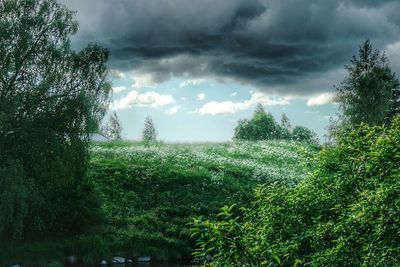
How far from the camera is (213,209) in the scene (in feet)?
135

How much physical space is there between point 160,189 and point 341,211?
32522 millimetres

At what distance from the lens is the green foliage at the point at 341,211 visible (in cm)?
994

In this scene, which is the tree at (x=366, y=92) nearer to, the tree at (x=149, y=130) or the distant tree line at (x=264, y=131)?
the distant tree line at (x=264, y=131)

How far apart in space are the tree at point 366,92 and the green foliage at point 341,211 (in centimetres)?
4630

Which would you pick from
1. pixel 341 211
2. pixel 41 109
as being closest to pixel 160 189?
pixel 41 109

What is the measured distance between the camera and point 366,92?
196 ft

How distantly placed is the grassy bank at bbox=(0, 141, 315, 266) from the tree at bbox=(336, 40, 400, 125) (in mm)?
8952

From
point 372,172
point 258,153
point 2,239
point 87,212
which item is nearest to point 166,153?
point 258,153

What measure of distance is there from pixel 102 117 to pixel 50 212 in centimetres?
659

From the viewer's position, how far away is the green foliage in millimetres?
9938

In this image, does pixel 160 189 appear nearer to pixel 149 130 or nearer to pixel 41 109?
pixel 41 109

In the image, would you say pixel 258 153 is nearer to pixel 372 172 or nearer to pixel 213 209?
pixel 213 209

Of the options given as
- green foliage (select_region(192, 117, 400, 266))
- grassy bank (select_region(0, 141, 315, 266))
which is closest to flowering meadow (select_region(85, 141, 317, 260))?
grassy bank (select_region(0, 141, 315, 266))

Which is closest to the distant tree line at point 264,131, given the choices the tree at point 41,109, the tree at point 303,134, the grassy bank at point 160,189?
the tree at point 303,134
